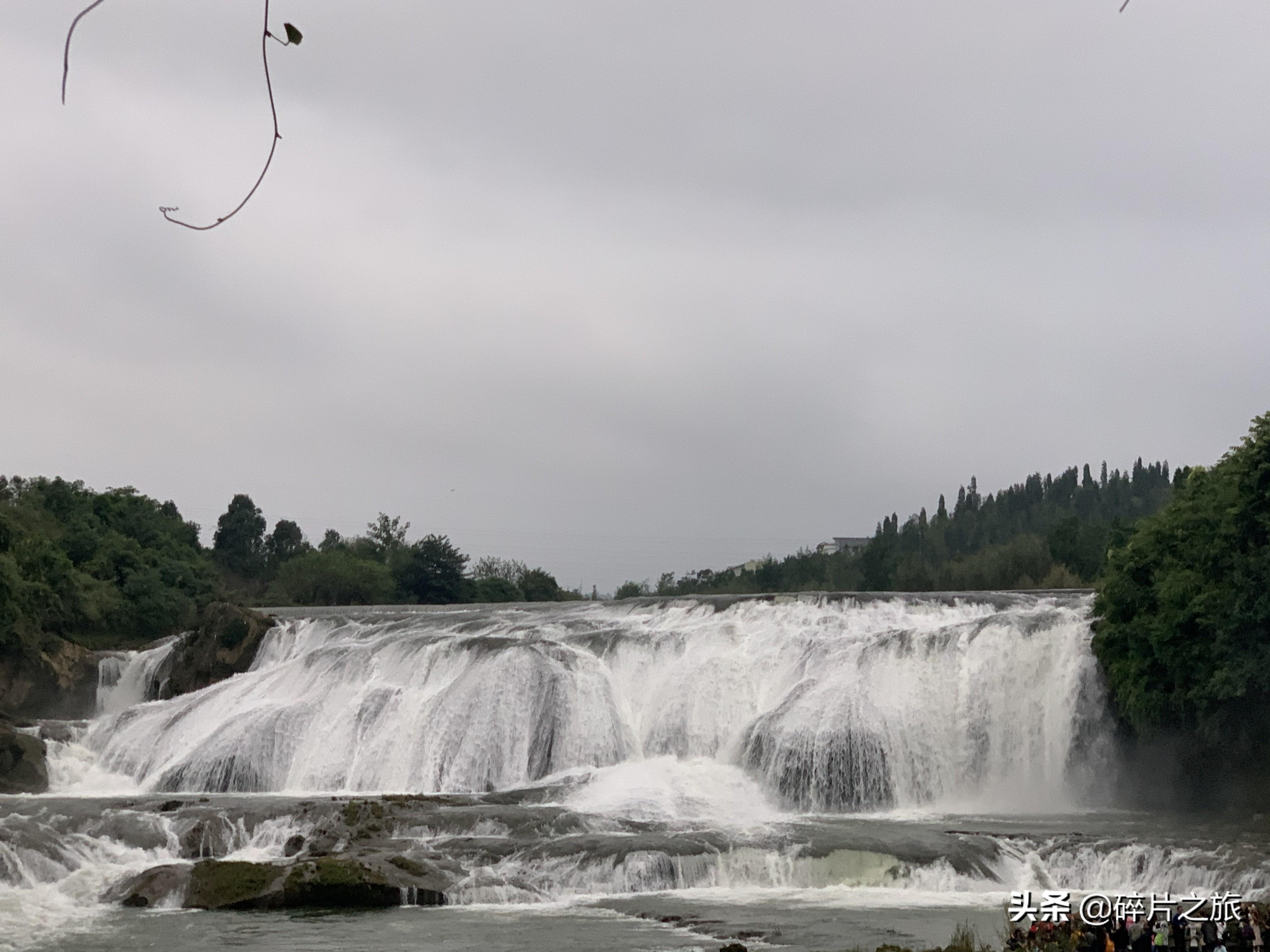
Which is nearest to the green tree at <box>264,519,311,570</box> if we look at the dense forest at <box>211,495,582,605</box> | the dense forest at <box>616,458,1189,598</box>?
the dense forest at <box>211,495,582,605</box>

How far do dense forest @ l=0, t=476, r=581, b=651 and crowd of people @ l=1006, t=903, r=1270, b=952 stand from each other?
125ft

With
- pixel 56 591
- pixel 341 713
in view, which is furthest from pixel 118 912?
pixel 56 591

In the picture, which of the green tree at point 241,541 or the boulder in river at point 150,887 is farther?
the green tree at point 241,541

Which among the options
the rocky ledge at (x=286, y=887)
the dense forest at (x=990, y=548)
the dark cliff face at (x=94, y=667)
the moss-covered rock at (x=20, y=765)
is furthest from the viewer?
the dense forest at (x=990, y=548)

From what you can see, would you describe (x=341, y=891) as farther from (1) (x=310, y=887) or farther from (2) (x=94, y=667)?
(2) (x=94, y=667)

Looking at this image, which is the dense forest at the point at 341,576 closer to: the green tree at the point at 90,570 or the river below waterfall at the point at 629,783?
the green tree at the point at 90,570

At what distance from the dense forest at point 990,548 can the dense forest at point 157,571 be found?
1460 cm

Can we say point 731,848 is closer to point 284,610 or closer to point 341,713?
point 341,713

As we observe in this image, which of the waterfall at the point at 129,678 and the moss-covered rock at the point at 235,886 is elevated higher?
the waterfall at the point at 129,678

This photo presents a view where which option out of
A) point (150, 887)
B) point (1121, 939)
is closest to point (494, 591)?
point (150, 887)

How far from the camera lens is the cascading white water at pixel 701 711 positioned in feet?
102

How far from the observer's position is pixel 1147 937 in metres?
13.3

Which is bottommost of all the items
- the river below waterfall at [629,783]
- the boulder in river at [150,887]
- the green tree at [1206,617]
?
the boulder in river at [150,887]

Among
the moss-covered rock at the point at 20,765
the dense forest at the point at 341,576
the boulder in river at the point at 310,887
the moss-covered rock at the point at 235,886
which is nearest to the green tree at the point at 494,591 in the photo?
the dense forest at the point at 341,576
